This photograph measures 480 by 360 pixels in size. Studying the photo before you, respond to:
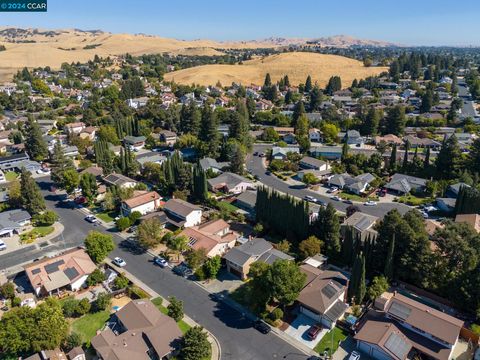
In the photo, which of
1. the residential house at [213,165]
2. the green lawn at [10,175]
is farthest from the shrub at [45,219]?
the residential house at [213,165]

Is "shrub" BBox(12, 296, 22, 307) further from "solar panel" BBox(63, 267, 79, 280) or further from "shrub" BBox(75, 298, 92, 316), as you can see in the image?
"shrub" BBox(75, 298, 92, 316)

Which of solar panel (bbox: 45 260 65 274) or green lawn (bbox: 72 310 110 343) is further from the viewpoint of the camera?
solar panel (bbox: 45 260 65 274)

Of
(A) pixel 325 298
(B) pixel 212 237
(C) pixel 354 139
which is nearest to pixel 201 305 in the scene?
(B) pixel 212 237

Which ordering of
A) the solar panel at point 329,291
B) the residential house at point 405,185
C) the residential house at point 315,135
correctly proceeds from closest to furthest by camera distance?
the solar panel at point 329,291 → the residential house at point 405,185 → the residential house at point 315,135

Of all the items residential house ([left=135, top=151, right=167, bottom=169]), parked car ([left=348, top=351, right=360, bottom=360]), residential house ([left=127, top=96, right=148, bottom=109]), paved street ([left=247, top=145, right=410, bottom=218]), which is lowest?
parked car ([left=348, top=351, right=360, bottom=360])

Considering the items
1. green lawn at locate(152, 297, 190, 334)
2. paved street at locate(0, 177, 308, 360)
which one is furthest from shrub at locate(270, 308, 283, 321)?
green lawn at locate(152, 297, 190, 334)

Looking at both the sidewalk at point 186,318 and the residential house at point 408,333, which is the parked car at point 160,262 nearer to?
the sidewalk at point 186,318

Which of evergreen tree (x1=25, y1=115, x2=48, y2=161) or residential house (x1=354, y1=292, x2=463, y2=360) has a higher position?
evergreen tree (x1=25, y1=115, x2=48, y2=161)
